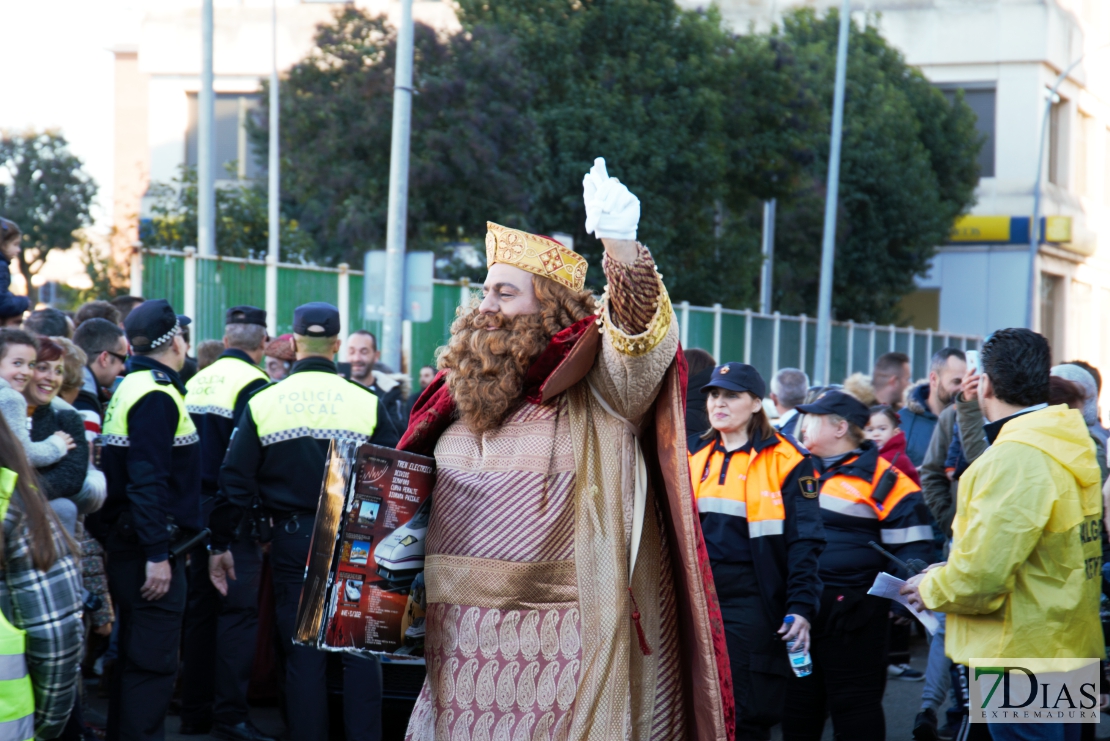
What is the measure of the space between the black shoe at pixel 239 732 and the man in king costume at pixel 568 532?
325 centimetres

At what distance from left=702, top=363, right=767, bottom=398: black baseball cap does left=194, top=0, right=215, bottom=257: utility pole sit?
Answer: 10.7m

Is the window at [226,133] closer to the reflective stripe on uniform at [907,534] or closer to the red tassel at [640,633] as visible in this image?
the reflective stripe on uniform at [907,534]

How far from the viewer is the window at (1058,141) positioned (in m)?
43.5

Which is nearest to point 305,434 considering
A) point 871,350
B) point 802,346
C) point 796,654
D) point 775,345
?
point 796,654

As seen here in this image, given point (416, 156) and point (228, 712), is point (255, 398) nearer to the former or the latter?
point (228, 712)

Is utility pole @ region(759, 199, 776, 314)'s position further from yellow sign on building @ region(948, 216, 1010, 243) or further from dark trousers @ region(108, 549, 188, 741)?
dark trousers @ region(108, 549, 188, 741)

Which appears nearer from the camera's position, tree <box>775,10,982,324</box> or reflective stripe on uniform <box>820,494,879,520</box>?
reflective stripe on uniform <box>820,494,879,520</box>

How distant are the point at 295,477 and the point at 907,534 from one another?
2.75 meters

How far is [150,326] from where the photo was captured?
18.6ft

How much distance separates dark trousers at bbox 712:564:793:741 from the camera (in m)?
5.08

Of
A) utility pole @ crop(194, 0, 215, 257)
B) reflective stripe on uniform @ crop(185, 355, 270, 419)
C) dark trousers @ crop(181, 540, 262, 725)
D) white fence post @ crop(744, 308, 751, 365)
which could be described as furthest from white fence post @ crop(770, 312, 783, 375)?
dark trousers @ crop(181, 540, 262, 725)

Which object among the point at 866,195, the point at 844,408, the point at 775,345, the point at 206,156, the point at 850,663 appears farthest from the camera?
the point at 866,195

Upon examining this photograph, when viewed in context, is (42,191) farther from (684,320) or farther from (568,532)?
(568,532)

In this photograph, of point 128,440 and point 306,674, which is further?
point 306,674
